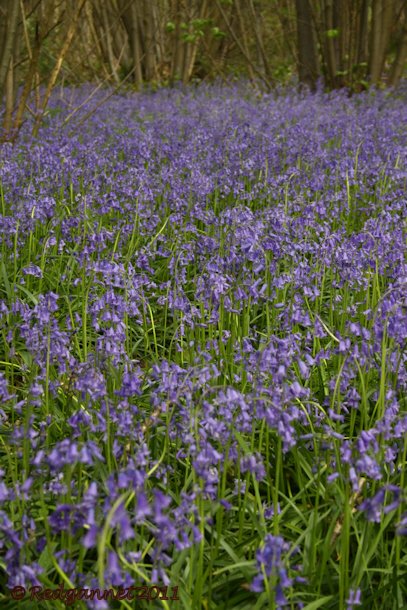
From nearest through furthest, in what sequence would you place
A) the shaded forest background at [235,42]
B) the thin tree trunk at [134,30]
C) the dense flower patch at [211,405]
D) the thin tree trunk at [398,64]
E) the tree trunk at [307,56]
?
the dense flower patch at [211,405] → the shaded forest background at [235,42] → the thin tree trunk at [398,64] → the tree trunk at [307,56] → the thin tree trunk at [134,30]

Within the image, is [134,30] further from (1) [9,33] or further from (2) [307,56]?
(1) [9,33]

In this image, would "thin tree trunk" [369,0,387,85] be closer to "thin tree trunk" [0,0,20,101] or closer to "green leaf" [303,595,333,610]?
"thin tree trunk" [0,0,20,101]

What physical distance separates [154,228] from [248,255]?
5.85 ft

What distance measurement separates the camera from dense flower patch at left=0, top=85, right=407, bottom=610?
1.98 m

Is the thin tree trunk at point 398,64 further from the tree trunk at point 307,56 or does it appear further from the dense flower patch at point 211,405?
the dense flower patch at point 211,405

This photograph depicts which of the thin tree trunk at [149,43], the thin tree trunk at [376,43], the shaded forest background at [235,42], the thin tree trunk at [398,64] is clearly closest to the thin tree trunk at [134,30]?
the shaded forest background at [235,42]

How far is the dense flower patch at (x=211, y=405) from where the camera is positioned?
77.9 inches

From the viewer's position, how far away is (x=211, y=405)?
2152 millimetres

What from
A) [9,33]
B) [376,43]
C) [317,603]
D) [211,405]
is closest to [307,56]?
[376,43]

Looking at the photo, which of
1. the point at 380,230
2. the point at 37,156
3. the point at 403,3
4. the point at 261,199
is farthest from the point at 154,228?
the point at 403,3

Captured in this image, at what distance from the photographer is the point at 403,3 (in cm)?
1366

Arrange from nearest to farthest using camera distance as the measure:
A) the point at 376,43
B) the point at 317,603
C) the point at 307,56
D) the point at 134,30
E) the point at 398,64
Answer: the point at 317,603, the point at 376,43, the point at 398,64, the point at 307,56, the point at 134,30

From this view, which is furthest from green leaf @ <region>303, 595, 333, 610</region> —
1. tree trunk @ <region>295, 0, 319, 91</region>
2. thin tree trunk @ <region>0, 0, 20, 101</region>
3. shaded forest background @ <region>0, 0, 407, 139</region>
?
tree trunk @ <region>295, 0, 319, 91</region>

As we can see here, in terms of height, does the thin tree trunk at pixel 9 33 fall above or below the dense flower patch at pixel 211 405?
above
